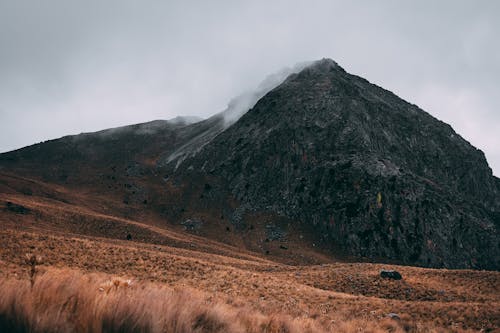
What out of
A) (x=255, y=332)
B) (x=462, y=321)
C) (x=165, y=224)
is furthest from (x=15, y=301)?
(x=165, y=224)

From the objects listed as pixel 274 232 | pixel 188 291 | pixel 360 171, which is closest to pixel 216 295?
pixel 188 291

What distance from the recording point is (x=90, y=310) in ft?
11.0

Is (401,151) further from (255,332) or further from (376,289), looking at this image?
(255,332)

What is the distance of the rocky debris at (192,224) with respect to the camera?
58250mm

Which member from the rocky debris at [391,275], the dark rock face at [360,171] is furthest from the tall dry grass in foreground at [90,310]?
the dark rock face at [360,171]

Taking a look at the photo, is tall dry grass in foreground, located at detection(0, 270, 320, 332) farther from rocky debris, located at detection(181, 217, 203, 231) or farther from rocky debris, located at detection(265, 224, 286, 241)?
rocky debris, located at detection(181, 217, 203, 231)

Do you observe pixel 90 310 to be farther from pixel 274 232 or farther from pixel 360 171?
pixel 360 171

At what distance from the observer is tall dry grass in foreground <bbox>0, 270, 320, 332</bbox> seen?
3076 mm

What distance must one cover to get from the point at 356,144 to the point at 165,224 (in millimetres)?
41754

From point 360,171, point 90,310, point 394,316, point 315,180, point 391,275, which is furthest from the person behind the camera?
point 315,180

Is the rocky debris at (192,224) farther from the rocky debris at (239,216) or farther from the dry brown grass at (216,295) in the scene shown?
the dry brown grass at (216,295)

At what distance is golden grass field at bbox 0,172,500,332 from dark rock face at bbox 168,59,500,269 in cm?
1522

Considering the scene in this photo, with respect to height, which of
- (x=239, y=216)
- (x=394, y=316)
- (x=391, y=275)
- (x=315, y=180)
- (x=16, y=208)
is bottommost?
(x=391, y=275)

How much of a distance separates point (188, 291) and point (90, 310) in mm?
3699
